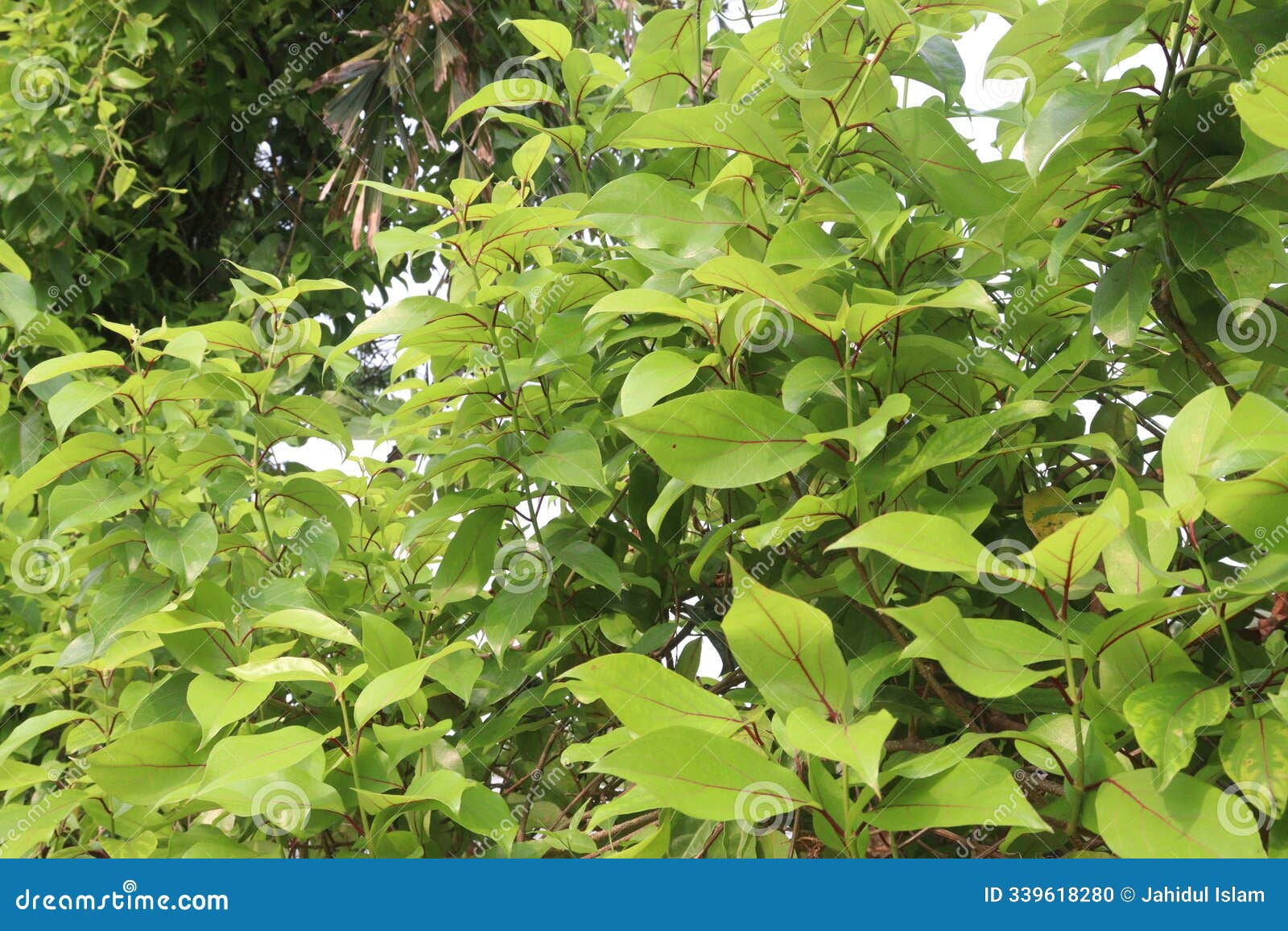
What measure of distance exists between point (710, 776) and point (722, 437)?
15 cm

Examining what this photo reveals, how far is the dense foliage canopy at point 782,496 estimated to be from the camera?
406 millimetres

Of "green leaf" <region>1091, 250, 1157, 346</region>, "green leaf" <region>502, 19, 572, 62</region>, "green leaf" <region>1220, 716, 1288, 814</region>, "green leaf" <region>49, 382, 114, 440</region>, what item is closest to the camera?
"green leaf" <region>1220, 716, 1288, 814</region>

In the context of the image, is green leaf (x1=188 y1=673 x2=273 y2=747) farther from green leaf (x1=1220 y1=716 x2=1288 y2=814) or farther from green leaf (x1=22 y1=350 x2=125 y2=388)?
green leaf (x1=1220 y1=716 x2=1288 y2=814)

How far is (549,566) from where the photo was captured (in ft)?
1.99

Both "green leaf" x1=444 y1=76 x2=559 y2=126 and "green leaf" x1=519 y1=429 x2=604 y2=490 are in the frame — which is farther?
"green leaf" x1=444 y1=76 x2=559 y2=126

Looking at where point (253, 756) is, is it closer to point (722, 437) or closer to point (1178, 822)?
point (722, 437)

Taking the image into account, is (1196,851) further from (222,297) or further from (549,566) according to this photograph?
(222,297)

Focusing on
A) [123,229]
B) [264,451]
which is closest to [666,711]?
[264,451]

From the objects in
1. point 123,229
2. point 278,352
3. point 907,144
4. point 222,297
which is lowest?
point 222,297

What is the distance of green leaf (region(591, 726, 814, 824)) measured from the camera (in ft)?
1.33

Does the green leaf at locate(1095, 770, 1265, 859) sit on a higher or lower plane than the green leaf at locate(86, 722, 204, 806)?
higher

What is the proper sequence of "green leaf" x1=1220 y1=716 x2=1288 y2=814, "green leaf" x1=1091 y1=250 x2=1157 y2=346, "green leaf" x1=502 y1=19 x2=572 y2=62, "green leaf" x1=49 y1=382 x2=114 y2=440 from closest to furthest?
"green leaf" x1=1220 y1=716 x2=1288 y2=814 < "green leaf" x1=1091 y1=250 x2=1157 y2=346 < "green leaf" x1=49 y1=382 x2=114 y2=440 < "green leaf" x1=502 y1=19 x2=572 y2=62

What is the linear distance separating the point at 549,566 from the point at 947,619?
0.89 ft

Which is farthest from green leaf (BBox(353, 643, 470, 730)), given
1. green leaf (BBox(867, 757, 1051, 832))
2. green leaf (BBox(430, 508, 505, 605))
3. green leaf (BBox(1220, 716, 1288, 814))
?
green leaf (BBox(1220, 716, 1288, 814))
